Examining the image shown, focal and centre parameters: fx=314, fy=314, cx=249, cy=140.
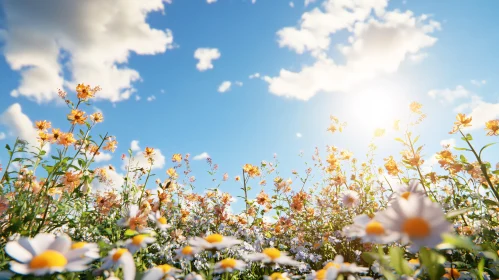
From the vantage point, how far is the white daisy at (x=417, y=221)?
77 centimetres

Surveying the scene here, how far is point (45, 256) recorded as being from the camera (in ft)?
3.05

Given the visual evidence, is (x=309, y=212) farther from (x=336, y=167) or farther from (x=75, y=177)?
(x=75, y=177)

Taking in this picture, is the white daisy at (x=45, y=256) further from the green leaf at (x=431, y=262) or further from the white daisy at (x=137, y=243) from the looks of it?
the green leaf at (x=431, y=262)

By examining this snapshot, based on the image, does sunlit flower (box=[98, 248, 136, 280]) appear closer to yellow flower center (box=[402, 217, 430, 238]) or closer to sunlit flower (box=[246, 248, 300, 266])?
sunlit flower (box=[246, 248, 300, 266])

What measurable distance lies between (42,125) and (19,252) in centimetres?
A: 343

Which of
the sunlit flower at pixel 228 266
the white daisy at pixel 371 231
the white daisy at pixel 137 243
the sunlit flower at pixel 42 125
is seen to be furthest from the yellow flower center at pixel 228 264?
the sunlit flower at pixel 42 125

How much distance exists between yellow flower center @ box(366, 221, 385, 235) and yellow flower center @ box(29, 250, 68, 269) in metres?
0.91

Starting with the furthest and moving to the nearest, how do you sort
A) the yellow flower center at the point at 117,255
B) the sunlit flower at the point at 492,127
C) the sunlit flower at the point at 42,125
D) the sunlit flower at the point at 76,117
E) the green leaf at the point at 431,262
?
the sunlit flower at the point at 42,125 → the sunlit flower at the point at 76,117 → the sunlit flower at the point at 492,127 → the yellow flower center at the point at 117,255 → the green leaf at the point at 431,262

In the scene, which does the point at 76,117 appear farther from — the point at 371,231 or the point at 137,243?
the point at 371,231

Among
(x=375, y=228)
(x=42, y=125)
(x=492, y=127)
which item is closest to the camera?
(x=375, y=228)

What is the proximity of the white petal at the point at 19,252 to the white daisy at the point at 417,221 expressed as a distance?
102cm

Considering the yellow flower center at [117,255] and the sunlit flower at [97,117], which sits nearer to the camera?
the yellow flower center at [117,255]

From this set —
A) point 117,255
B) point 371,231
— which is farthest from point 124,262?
point 371,231

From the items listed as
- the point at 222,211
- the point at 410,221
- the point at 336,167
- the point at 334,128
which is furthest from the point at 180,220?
the point at 410,221
